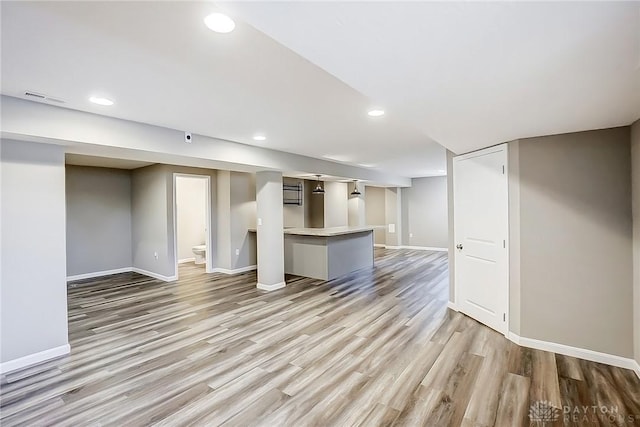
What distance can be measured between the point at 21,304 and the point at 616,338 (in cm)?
527

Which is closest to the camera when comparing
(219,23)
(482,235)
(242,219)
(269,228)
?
(219,23)

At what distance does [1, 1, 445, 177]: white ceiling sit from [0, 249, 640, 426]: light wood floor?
7.11ft

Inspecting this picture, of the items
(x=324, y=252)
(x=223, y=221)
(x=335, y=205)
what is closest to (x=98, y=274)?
(x=223, y=221)

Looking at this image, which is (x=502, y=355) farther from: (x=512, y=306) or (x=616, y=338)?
(x=616, y=338)

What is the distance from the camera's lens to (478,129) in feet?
9.05

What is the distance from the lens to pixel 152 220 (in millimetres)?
6312

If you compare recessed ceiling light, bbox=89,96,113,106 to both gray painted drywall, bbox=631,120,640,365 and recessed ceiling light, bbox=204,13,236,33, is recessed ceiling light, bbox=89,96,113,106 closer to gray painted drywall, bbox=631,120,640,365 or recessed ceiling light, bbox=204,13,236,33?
recessed ceiling light, bbox=204,13,236,33

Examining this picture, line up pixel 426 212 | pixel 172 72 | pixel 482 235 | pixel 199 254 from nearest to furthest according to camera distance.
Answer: pixel 172 72 < pixel 482 235 < pixel 199 254 < pixel 426 212

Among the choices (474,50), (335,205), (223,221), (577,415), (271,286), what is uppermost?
(474,50)

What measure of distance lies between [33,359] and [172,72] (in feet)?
9.54

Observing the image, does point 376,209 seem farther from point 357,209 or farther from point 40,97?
point 40,97

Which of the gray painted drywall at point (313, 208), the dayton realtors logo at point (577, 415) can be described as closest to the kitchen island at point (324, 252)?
the gray painted drywall at point (313, 208)

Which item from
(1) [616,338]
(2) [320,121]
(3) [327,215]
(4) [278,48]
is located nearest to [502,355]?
(1) [616,338]

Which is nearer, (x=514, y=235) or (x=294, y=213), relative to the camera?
(x=514, y=235)
